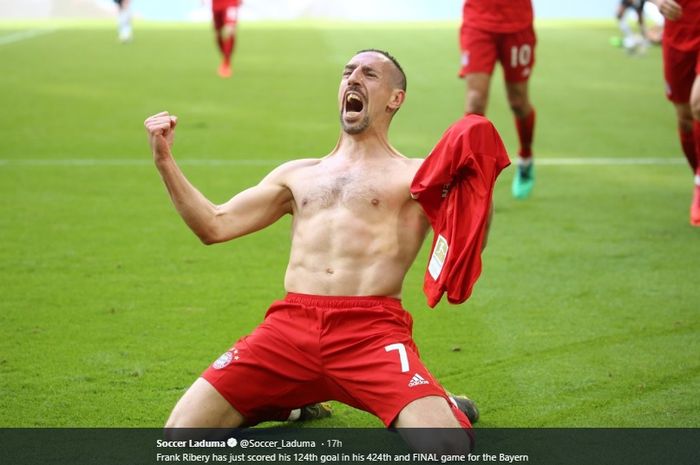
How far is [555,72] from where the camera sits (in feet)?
66.7

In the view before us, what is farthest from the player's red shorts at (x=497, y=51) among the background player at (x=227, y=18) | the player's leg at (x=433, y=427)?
the background player at (x=227, y=18)

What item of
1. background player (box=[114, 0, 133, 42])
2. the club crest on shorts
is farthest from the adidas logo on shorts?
background player (box=[114, 0, 133, 42])

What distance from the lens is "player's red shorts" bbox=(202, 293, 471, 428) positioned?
4715 millimetres

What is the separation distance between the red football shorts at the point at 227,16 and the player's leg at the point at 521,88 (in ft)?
31.8

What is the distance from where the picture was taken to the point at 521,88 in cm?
1040

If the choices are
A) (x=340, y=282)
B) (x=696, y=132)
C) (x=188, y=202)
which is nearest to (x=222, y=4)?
(x=696, y=132)

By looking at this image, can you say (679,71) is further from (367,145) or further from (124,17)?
(124,17)

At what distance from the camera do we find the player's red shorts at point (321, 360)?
15.5ft

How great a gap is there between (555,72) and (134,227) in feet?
41.2

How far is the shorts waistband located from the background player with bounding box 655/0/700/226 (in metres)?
4.43

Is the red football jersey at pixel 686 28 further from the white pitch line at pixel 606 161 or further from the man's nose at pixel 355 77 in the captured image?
the man's nose at pixel 355 77

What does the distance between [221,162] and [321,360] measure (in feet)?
24.0

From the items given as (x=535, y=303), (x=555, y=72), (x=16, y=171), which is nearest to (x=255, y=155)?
(x=16, y=171)

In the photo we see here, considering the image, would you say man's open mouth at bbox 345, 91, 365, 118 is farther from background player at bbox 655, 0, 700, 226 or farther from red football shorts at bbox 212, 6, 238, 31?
red football shorts at bbox 212, 6, 238, 31
